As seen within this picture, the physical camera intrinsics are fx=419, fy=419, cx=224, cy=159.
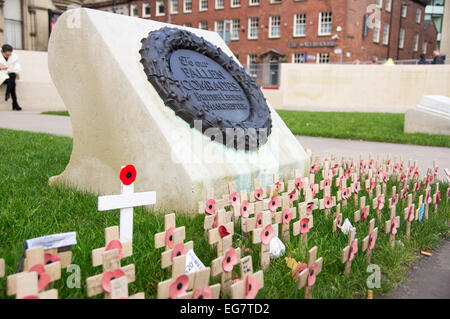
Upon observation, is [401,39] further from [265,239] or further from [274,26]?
[265,239]

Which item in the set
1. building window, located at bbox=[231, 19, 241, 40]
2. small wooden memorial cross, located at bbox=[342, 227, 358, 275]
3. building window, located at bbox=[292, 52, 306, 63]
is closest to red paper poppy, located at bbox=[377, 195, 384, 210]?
small wooden memorial cross, located at bbox=[342, 227, 358, 275]

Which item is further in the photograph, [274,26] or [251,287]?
[274,26]

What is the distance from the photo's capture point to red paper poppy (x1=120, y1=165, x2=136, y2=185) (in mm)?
2287

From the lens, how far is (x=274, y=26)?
120 ft

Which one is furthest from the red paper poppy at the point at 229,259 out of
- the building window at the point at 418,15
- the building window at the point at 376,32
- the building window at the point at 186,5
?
the building window at the point at 418,15

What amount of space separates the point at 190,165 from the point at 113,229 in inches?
55.6

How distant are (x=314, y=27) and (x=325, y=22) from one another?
930 mm

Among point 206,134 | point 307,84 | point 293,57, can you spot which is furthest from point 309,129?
point 293,57

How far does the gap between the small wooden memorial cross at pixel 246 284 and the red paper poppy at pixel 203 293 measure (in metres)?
0.10

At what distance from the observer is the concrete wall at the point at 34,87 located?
15.3 m

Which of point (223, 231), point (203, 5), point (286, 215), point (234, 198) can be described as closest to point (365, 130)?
point (234, 198)

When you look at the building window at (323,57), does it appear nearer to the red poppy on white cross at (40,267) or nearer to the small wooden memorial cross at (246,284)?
the small wooden memorial cross at (246,284)

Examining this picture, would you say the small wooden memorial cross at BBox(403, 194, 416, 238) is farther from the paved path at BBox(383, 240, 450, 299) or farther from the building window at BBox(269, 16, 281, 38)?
the building window at BBox(269, 16, 281, 38)

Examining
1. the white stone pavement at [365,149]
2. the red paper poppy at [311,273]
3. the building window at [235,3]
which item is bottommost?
the white stone pavement at [365,149]
